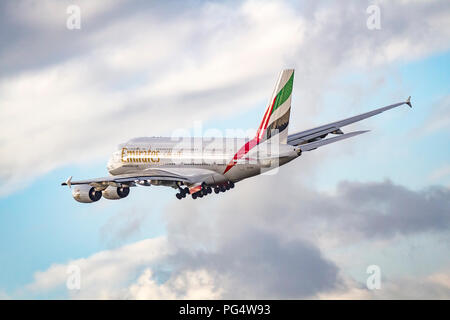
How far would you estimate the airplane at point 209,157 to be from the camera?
74.8 meters

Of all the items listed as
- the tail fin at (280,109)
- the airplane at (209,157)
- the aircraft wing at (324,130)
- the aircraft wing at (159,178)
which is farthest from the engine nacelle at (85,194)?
the aircraft wing at (324,130)

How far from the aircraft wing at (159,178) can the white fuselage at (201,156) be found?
609 millimetres

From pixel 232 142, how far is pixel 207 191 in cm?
564

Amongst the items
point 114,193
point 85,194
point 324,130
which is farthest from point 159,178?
point 324,130

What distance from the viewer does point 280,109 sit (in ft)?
246

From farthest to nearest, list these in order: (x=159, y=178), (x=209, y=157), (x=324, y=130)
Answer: (x=324, y=130) < (x=209, y=157) < (x=159, y=178)

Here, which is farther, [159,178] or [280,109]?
[159,178]

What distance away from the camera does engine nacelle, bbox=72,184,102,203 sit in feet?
267

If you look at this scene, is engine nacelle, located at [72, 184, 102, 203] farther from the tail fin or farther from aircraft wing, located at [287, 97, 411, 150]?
aircraft wing, located at [287, 97, 411, 150]

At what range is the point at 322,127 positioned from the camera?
83812 millimetres

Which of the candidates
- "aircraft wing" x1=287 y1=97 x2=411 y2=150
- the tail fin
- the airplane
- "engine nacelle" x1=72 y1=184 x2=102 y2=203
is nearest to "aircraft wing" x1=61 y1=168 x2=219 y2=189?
the airplane

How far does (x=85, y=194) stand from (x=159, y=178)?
936cm

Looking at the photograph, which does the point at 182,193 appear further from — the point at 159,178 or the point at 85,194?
the point at 85,194

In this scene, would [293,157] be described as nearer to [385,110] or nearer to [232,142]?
[232,142]
